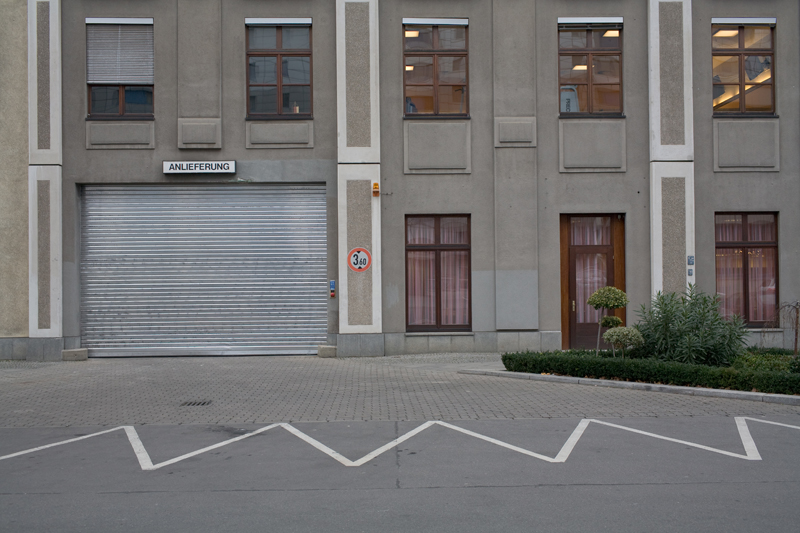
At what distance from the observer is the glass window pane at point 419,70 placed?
15.8 metres

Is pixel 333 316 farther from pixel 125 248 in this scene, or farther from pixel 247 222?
pixel 125 248

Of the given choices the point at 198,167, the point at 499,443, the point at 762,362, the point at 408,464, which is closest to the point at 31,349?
the point at 198,167

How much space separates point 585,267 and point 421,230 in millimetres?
4034

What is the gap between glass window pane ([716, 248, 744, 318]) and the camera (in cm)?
1590

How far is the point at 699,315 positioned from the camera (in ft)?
39.0

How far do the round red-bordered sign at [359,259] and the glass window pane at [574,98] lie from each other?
5.87m

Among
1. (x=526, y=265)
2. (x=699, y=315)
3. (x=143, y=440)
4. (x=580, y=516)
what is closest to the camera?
(x=580, y=516)

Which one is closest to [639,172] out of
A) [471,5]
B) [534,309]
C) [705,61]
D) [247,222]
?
[705,61]

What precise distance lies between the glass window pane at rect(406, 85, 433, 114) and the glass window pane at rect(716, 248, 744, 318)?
778cm

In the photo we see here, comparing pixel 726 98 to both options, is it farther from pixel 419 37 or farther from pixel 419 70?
pixel 419 37

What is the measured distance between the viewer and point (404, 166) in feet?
51.1

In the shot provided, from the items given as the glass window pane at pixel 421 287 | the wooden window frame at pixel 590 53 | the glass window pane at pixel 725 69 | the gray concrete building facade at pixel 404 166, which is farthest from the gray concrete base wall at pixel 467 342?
the glass window pane at pixel 725 69

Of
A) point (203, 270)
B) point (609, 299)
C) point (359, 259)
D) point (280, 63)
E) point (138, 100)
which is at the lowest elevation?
point (609, 299)

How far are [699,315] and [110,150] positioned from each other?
13.2 meters
